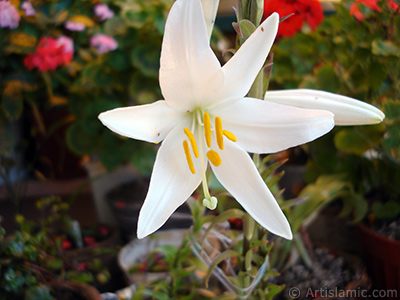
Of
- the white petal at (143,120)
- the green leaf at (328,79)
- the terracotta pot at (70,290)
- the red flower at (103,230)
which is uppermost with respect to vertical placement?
the white petal at (143,120)

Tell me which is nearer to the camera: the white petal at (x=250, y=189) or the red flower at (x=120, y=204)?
the white petal at (x=250, y=189)

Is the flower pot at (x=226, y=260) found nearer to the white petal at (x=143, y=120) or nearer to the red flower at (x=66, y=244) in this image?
the white petal at (x=143, y=120)

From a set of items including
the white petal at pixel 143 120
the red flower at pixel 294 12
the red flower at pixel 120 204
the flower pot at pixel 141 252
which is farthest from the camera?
the red flower at pixel 120 204

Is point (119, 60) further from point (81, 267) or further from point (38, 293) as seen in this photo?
point (38, 293)

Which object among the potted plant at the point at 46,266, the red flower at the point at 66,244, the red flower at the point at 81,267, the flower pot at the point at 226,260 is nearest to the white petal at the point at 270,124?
the flower pot at the point at 226,260

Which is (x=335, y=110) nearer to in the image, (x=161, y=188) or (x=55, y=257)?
(x=161, y=188)

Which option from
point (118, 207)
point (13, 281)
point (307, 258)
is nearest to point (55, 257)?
point (13, 281)
